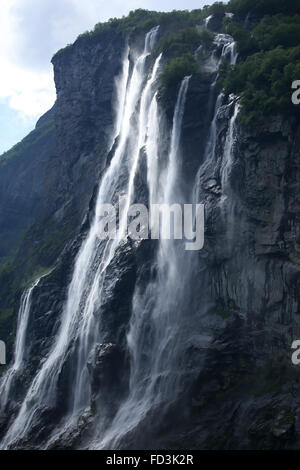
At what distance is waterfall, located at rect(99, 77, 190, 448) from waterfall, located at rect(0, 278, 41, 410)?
1484 cm

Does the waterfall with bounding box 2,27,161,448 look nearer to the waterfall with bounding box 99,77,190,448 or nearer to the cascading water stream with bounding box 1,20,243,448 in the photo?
the cascading water stream with bounding box 1,20,243,448

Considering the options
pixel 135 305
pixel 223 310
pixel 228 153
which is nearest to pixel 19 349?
pixel 135 305

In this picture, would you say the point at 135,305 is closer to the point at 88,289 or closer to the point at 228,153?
the point at 88,289

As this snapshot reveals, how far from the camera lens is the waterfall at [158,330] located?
105ft

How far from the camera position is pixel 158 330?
3484 cm

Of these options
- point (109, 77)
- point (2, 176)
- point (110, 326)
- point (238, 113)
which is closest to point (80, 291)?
point (110, 326)

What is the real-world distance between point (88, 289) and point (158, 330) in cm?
976

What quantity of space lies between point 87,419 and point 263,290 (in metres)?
13.6

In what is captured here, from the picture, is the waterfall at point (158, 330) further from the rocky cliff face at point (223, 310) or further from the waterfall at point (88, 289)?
the waterfall at point (88, 289)

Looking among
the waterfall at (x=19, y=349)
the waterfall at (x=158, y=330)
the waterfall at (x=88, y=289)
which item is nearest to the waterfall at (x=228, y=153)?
the waterfall at (x=158, y=330)

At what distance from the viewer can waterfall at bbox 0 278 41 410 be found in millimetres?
44875

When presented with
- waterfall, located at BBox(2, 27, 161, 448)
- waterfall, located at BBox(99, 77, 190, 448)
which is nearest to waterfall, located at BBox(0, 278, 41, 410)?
waterfall, located at BBox(2, 27, 161, 448)

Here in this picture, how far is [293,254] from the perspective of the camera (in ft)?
101

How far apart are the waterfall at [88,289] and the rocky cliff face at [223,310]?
3.48 ft
